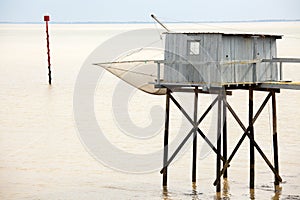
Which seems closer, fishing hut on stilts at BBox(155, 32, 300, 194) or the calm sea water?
fishing hut on stilts at BBox(155, 32, 300, 194)

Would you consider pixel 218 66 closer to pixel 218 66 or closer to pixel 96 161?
pixel 218 66

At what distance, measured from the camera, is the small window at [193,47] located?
61.2ft

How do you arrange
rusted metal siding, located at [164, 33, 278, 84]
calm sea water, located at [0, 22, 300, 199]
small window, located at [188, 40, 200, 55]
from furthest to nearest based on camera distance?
calm sea water, located at [0, 22, 300, 199]
small window, located at [188, 40, 200, 55]
rusted metal siding, located at [164, 33, 278, 84]

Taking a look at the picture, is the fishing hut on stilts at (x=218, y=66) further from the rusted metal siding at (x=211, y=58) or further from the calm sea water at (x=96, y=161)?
the calm sea water at (x=96, y=161)

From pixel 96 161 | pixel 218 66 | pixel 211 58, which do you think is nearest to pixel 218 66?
pixel 218 66

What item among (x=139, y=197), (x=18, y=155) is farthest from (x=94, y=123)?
(x=139, y=197)

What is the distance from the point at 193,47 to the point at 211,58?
487mm

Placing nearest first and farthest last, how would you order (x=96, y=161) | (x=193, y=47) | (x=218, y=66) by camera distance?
1. (x=218, y=66)
2. (x=193, y=47)
3. (x=96, y=161)

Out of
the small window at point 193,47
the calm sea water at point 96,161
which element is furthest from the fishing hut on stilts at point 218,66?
the calm sea water at point 96,161

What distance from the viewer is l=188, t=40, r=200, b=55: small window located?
1864 cm

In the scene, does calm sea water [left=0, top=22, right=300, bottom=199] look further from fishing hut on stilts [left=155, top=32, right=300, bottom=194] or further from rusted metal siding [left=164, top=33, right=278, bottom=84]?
rusted metal siding [left=164, top=33, right=278, bottom=84]

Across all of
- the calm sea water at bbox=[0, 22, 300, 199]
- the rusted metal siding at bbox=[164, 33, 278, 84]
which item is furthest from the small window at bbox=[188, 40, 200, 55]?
the calm sea water at bbox=[0, 22, 300, 199]

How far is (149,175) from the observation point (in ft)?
70.1

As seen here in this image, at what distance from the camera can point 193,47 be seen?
18.7 meters
